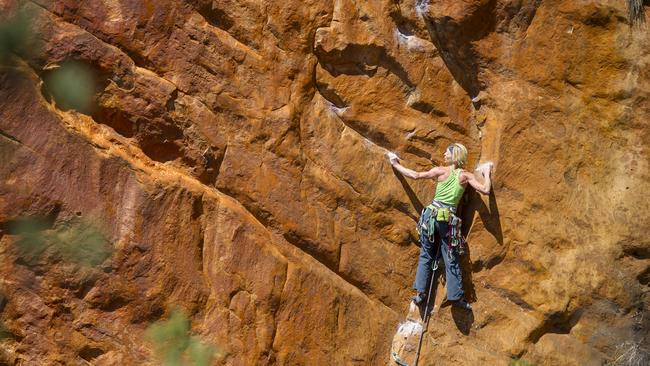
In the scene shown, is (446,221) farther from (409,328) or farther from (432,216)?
(409,328)

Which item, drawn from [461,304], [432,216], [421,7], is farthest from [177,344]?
[421,7]

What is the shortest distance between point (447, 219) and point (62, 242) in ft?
10.1

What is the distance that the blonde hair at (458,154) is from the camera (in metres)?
5.90

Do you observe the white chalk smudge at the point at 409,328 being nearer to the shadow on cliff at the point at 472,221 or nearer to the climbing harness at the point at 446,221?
the shadow on cliff at the point at 472,221

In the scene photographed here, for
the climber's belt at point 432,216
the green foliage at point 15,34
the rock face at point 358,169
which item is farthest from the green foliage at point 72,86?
the climber's belt at point 432,216

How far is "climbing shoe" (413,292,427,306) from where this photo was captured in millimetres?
6111

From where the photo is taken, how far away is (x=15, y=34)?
519 centimetres

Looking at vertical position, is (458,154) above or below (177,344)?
above

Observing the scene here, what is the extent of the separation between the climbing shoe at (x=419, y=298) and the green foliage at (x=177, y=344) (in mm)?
1811

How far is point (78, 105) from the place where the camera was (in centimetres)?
540

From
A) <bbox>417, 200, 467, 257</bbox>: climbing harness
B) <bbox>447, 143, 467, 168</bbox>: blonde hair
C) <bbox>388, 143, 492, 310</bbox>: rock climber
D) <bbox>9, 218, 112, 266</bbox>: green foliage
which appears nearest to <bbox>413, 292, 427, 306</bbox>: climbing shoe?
<bbox>388, 143, 492, 310</bbox>: rock climber

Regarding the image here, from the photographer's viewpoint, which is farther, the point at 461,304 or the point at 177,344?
the point at 461,304

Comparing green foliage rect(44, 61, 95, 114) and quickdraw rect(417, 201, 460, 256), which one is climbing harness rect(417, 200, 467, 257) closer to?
quickdraw rect(417, 201, 460, 256)

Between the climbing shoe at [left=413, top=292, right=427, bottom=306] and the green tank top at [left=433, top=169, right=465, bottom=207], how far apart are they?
2.84 ft
